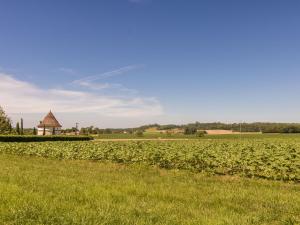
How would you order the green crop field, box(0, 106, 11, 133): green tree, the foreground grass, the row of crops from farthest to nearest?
box(0, 106, 11, 133): green tree
the row of crops
the green crop field
the foreground grass

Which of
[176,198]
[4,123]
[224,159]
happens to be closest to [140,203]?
[176,198]

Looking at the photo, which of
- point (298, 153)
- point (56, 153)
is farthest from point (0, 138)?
point (298, 153)

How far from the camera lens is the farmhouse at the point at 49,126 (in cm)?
10900

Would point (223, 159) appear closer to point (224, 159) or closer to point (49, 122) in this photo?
point (224, 159)

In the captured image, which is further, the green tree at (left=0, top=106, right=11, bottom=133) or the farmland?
the green tree at (left=0, top=106, right=11, bottom=133)

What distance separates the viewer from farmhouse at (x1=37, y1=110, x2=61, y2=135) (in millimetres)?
109000

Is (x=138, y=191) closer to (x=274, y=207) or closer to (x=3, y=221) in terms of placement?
(x=274, y=207)

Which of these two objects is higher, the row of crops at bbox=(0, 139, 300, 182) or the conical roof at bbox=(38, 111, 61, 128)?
the conical roof at bbox=(38, 111, 61, 128)

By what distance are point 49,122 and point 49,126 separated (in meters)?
1.43

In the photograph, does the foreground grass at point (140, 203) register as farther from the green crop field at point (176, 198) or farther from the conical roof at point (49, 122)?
the conical roof at point (49, 122)

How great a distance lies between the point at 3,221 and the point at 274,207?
6707 mm

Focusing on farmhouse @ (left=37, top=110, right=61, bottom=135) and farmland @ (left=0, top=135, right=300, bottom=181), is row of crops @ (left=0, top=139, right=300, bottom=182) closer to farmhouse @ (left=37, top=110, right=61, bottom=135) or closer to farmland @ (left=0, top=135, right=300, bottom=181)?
farmland @ (left=0, top=135, right=300, bottom=181)

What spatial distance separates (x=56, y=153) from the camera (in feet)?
106

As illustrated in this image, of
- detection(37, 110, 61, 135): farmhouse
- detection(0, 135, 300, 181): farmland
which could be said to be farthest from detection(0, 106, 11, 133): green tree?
detection(0, 135, 300, 181): farmland
